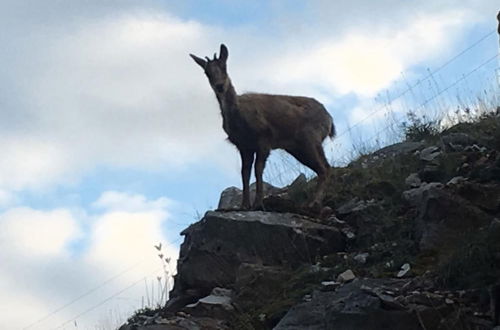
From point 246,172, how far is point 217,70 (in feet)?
4.24

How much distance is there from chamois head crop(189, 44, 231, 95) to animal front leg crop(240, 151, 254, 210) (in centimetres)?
82

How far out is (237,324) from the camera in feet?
29.2

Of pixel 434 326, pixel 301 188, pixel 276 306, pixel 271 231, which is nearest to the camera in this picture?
pixel 434 326

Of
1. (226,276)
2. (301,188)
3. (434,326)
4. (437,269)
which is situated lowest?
(434,326)

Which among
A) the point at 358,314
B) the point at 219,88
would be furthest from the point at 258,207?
the point at 358,314

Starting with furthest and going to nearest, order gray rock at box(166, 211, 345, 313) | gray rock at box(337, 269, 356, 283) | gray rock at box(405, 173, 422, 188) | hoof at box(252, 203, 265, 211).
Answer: hoof at box(252, 203, 265, 211), gray rock at box(405, 173, 422, 188), gray rock at box(166, 211, 345, 313), gray rock at box(337, 269, 356, 283)

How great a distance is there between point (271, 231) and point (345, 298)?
2481 millimetres

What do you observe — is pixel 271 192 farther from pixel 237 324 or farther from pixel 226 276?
pixel 237 324

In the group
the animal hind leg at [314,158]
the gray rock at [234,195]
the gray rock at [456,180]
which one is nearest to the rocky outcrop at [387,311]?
the gray rock at [456,180]

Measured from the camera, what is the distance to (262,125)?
483 inches

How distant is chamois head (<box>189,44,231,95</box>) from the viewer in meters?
12.3

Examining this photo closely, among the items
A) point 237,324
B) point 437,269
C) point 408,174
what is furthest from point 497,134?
point 237,324

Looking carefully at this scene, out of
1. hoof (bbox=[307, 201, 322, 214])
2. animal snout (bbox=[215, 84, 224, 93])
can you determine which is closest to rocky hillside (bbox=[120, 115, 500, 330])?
hoof (bbox=[307, 201, 322, 214])

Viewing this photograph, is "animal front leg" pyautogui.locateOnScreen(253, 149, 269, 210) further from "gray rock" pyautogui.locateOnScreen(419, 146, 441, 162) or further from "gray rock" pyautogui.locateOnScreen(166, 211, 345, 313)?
"gray rock" pyautogui.locateOnScreen(419, 146, 441, 162)
